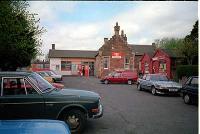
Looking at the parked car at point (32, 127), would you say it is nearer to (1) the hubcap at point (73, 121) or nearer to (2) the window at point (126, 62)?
(1) the hubcap at point (73, 121)

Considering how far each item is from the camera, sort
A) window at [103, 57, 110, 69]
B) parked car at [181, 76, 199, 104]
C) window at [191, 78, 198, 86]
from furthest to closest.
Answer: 1. window at [103, 57, 110, 69]
2. window at [191, 78, 198, 86]
3. parked car at [181, 76, 199, 104]

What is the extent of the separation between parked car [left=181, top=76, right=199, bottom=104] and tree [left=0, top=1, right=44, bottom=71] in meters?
13.9

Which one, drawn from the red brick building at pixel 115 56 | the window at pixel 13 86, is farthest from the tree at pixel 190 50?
the window at pixel 13 86

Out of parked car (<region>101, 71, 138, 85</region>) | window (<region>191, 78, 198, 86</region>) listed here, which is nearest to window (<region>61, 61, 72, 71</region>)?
parked car (<region>101, 71, 138, 85</region>)

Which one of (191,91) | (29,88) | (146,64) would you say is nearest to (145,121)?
(29,88)

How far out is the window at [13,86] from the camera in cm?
868

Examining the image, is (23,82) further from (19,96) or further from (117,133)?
(117,133)

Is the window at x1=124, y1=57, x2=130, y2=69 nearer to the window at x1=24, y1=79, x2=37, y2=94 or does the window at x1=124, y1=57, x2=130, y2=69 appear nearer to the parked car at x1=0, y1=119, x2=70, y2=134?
the window at x1=24, y1=79, x2=37, y2=94

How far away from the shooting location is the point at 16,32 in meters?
26.2

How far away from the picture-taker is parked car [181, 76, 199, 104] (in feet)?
→ 50.4

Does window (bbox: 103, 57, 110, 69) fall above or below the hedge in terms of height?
above

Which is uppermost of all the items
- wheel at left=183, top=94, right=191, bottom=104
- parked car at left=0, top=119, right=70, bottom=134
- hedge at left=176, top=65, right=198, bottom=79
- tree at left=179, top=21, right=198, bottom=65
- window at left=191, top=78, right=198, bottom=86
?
tree at left=179, top=21, right=198, bottom=65

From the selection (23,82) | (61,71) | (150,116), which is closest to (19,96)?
(23,82)

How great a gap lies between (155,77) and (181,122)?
11.8 m
